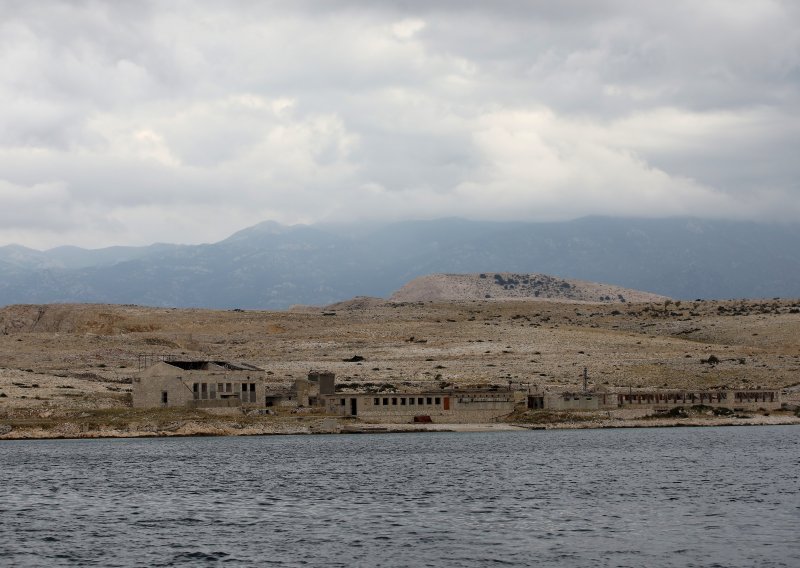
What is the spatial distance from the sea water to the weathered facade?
1521cm

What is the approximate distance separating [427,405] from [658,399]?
30297 millimetres

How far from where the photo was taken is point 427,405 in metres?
138

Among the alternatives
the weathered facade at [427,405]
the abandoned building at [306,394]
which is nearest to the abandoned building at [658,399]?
the weathered facade at [427,405]

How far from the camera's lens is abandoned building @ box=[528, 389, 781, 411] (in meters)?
143

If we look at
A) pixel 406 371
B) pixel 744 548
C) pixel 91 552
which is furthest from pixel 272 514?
pixel 406 371

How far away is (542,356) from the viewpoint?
192 m

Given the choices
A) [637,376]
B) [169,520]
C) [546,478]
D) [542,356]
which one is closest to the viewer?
[169,520]

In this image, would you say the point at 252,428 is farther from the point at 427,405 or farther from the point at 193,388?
the point at 427,405

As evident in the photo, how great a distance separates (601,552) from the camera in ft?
186

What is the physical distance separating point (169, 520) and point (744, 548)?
30673 mm

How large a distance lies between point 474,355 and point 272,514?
125 metres

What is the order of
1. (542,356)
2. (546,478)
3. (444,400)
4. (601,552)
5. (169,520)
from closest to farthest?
(601,552) < (169,520) < (546,478) < (444,400) < (542,356)

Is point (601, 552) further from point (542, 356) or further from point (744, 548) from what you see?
point (542, 356)

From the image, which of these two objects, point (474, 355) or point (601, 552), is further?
point (474, 355)
